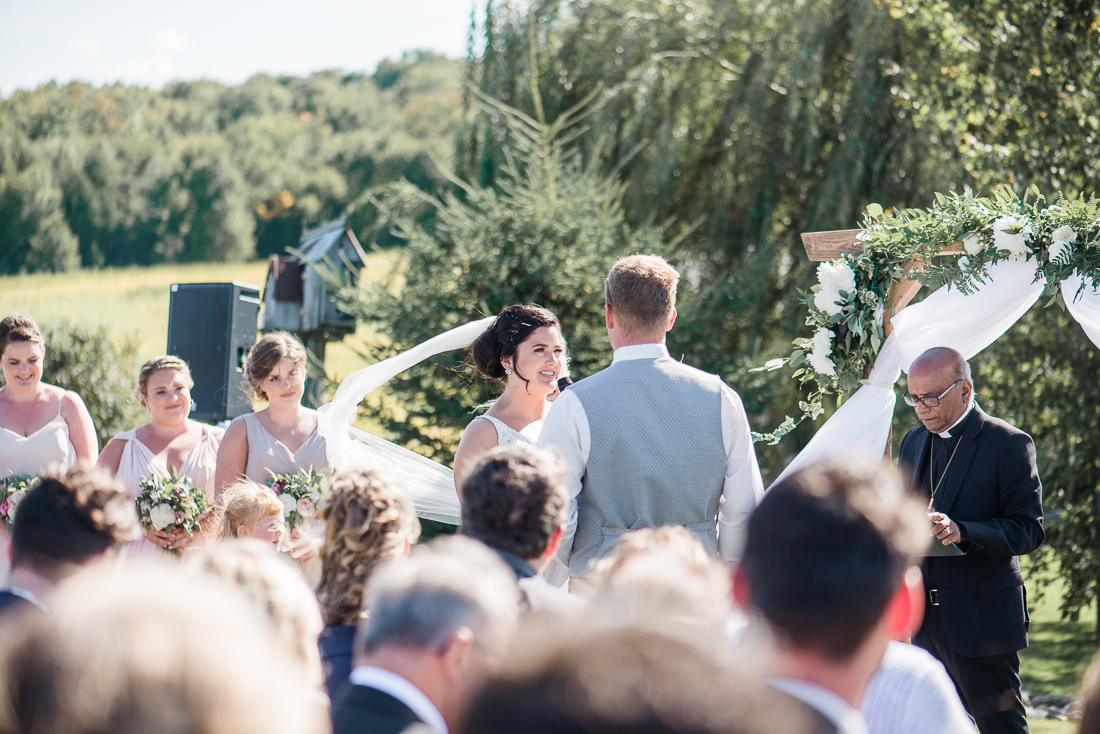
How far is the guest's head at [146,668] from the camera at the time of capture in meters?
0.92

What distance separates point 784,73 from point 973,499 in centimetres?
690

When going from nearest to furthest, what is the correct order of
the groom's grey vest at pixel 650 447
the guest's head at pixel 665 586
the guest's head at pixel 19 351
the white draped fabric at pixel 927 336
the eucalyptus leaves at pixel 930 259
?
the guest's head at pixel 665 586
the groom's grey vest at pixel 650 447
the eucalyptus leaves at pixel 930 259
the white draped fabric at pixel 927 336
the guest's head at pixel 19 351

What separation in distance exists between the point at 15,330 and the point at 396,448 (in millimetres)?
2265

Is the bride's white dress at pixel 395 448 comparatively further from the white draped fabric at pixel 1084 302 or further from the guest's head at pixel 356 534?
the white draped fabric at pixel 1084 302

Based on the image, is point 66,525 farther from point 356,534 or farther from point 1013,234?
point 1013,234

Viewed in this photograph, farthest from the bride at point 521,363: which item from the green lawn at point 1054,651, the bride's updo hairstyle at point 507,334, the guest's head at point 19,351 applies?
the green lawn at point 1054,651

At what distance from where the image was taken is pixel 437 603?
1.54 metres

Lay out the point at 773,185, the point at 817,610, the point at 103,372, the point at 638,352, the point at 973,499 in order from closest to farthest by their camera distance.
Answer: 1. the point at 817,610
2. the point at 638,352
3. the point at 973,499
4. the point at 773,185
5. the point at 103,372

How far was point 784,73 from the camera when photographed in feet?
32.4

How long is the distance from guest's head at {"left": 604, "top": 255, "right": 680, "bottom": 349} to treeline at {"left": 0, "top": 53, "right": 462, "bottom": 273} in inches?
1142

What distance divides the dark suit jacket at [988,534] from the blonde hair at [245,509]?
9.62 feet

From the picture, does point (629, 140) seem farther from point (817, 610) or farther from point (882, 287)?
point (817, 610)

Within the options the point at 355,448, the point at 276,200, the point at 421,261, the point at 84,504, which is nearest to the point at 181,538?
the point at 355,448

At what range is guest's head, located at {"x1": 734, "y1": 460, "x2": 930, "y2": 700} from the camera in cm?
141
